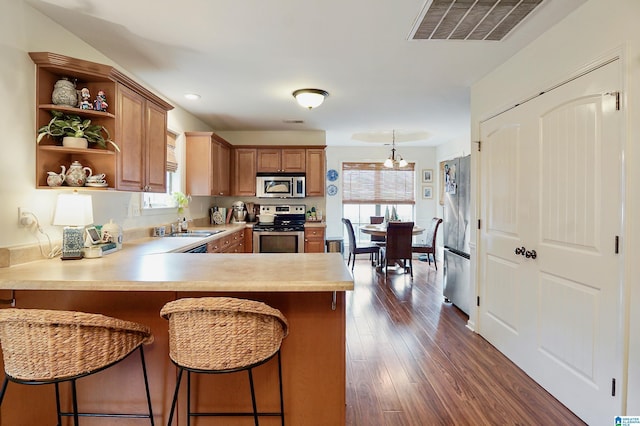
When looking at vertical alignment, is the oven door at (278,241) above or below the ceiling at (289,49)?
below

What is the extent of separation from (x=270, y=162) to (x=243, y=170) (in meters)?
0.47

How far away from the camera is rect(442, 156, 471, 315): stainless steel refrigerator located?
3578mm

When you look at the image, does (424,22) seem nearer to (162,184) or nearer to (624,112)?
(624,112)

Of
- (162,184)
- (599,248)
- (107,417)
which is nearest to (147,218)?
(162,184)

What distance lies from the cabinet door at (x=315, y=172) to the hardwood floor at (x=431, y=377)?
2263 millimetres

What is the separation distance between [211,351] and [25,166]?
172cm

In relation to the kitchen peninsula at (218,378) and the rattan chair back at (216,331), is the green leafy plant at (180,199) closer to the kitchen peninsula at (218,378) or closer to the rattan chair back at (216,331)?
the kitchen peninsula at (218,378)

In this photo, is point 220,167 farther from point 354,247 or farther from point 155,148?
point 354,247

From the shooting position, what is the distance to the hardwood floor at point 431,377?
2.00m

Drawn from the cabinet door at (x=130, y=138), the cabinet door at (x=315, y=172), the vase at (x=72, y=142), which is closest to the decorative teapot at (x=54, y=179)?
the vase at (x=72, y=142)

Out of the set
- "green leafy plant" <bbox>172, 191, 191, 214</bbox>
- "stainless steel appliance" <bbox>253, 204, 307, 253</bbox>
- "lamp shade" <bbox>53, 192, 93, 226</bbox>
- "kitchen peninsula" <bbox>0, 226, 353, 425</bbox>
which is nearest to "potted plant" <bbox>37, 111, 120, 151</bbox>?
"lamp shade" <bbox>53, 192, 93, 226</bbox>

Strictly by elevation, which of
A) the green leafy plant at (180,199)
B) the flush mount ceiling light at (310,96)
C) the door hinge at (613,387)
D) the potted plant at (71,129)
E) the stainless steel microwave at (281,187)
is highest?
the flush mount ceiling light at (310,96)

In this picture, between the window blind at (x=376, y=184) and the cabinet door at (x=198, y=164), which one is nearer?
the cabinet door at (x=198, y=164)

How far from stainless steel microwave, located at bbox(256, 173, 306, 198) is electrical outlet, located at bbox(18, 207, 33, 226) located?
3.59 metres
